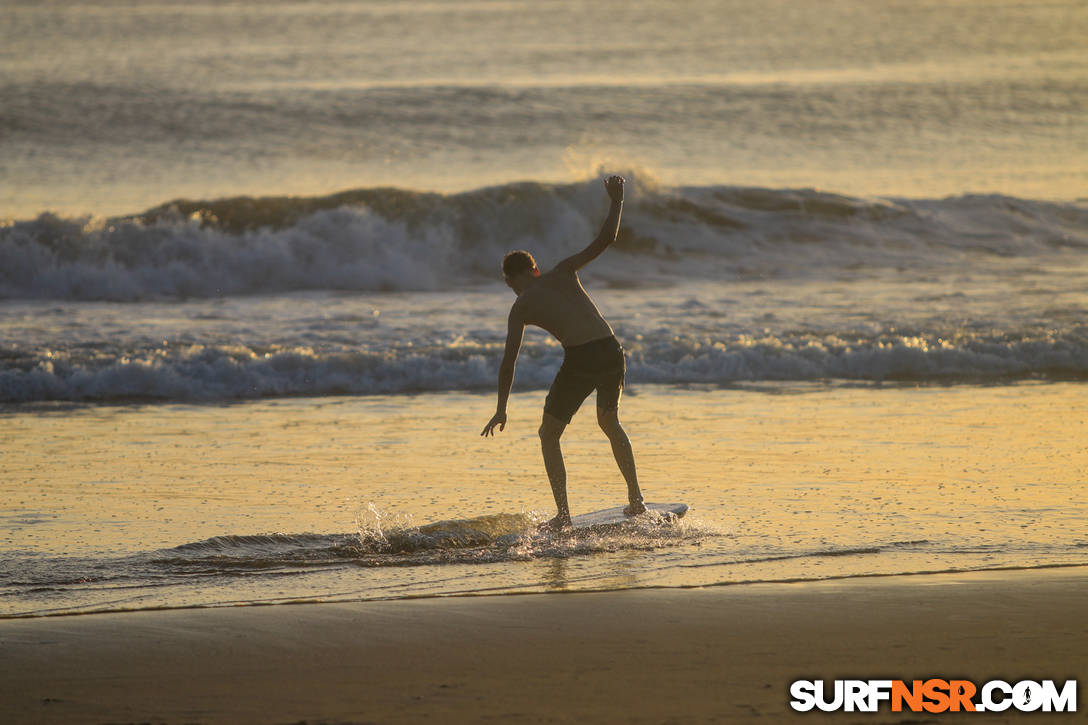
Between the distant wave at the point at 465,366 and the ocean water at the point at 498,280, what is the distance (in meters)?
0.05

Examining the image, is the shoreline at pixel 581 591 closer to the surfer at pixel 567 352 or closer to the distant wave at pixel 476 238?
the surfer at pixel 567 352

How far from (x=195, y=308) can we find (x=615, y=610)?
43.9ft

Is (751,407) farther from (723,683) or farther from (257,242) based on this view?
(257,242)

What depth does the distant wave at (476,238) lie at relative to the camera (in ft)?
65.0

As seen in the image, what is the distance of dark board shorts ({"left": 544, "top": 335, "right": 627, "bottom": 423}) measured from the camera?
6.89 m

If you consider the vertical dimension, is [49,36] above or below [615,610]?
above

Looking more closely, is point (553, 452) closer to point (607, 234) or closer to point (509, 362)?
point (509, 362)

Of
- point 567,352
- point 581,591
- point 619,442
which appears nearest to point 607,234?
point 567,352

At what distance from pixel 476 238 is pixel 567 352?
15.5 meters

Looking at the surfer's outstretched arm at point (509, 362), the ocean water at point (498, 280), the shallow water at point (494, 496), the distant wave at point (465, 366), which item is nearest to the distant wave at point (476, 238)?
the ocean water at point (498, 280)

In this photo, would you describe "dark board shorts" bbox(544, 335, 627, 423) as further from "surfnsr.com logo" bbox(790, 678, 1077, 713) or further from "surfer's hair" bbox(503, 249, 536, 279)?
"surfnsr.com logo" bbox(790, 678, 1077, 713)

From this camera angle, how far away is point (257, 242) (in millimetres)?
20875

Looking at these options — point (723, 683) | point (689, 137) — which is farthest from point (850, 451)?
point (689, 137)

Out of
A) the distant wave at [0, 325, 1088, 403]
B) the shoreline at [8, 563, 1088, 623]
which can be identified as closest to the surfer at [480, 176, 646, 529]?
the shoreline at [8, 563, 1088, 623]
